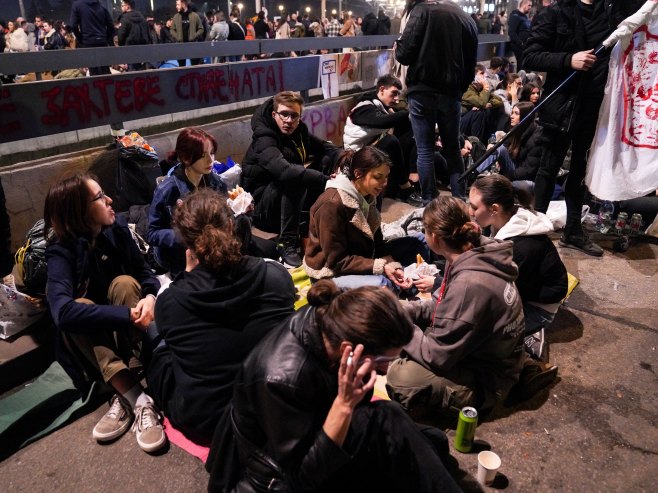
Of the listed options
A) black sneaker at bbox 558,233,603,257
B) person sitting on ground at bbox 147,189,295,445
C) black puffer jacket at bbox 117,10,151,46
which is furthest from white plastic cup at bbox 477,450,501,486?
black puffer jacket at bbox 117,10,151,46

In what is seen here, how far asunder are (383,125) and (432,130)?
63 centimetres

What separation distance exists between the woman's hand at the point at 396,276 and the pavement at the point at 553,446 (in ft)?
3.51

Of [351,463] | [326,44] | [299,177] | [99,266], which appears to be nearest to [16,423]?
[99,266]

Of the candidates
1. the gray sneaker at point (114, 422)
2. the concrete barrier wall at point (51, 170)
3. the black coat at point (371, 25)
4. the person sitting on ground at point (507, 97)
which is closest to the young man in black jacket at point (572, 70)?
the person sitting on ground at point (507, 97)

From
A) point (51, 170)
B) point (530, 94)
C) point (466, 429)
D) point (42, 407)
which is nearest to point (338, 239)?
point (466, 429)

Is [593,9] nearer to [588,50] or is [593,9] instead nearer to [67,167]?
[588,50]

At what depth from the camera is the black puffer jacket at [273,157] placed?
455 cm

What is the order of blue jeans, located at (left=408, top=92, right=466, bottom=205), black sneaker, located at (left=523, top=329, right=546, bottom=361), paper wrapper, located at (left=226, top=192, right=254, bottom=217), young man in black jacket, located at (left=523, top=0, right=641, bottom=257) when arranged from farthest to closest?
blue jeans, located at (left=408, top=92, right=466, bottom=205), young man in black jacket, located at (left=523, top=0, right=641, bottom=257), paper wrapper, located at (left=226, top=192, right=254, bottom=217), black sneaker, located at (left=523, top=329, right=546, bottom=361)

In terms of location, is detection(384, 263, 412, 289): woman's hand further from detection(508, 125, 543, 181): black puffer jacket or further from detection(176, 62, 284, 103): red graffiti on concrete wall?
detection(176, 62, 284, 103): red graffiti on concrete wall

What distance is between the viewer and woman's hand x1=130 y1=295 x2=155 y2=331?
2.90 m

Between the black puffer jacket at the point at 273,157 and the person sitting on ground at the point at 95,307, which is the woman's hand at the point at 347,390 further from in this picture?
the black puffer jacket at the point at 273,157

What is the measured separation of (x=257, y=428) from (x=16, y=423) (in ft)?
5.48

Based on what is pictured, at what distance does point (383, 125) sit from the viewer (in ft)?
18.7

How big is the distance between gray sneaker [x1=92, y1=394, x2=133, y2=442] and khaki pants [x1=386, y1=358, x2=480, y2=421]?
58.1 inches
